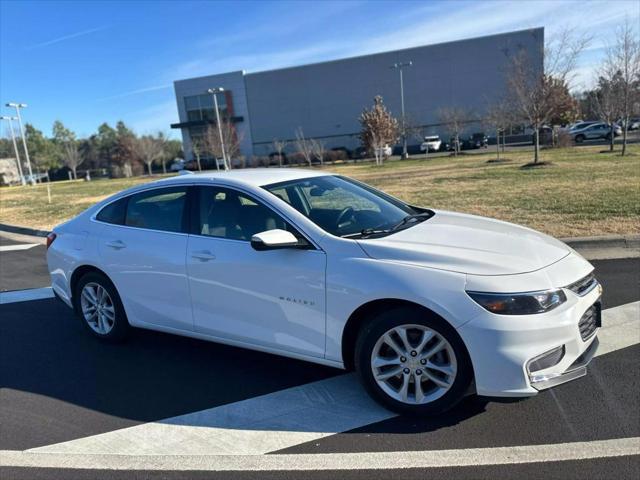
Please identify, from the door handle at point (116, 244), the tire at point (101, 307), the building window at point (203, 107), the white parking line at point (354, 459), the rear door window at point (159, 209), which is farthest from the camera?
the building window at point (203, 107)

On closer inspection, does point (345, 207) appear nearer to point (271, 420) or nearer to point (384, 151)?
point (271, 420)

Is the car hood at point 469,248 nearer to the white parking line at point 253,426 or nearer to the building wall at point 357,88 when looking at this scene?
the white parking line at point 253,426

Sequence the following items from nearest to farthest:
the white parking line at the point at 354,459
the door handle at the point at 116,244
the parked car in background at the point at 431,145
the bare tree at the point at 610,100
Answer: the white parking line at the point at 354,459
the door handle at the point at 116,244
the bare tree at the point at 610,100
the parked car in background at the point at 431,145

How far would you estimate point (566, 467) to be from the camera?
8.80 feet

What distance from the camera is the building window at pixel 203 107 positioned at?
67.8 meters

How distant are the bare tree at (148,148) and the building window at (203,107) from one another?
622 cm

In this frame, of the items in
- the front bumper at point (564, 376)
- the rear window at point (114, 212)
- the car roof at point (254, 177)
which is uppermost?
the car roof at point (254, 177)

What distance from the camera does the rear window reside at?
4684mm

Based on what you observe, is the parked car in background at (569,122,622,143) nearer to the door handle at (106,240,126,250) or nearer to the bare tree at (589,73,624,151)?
the bare tree at (589,73,624,151)

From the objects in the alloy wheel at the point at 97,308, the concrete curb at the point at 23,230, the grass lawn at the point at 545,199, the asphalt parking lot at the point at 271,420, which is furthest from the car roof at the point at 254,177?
the concrete curb at the point at 23,230

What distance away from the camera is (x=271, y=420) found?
3338 millimetres

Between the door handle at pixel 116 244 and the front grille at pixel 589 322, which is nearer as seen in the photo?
the front grille at pixel 589 322

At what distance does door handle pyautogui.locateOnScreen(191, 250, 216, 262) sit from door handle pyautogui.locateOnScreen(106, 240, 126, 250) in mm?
943

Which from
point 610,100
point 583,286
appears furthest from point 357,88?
point 583,286
